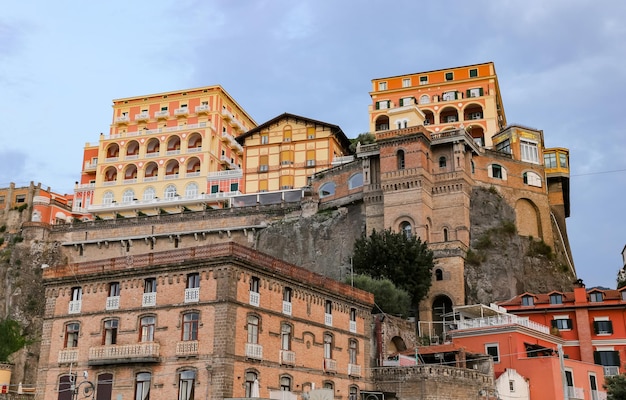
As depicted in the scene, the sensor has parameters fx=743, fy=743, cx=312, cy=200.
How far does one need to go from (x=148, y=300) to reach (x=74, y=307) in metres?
5.30

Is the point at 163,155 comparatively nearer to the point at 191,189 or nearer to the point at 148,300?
the point at 191,189

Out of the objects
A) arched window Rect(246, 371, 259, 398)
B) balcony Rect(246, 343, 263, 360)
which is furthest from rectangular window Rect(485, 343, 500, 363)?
arched window Rect(246, 371, 259, 398)

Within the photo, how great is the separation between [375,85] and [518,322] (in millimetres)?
51568

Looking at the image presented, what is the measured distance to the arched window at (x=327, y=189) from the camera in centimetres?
7994

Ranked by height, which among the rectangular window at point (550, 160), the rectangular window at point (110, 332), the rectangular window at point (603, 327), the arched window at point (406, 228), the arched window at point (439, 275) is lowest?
the rectangular window at point (110, 332)

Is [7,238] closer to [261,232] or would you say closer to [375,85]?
[261,232]

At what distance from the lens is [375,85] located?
96688 mm

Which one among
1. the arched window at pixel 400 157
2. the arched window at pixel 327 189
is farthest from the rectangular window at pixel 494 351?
the arched window at pixel 327 189

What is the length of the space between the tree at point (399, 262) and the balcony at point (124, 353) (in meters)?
26.2

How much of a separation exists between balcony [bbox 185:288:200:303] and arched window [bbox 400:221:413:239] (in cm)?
3329

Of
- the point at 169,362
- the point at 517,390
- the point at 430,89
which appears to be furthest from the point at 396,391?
the point at 430,89

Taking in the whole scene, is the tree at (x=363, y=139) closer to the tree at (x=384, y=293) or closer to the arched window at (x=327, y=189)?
Result: the arched window at (x=327, y=189)

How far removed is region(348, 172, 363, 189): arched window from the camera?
76331 millimetres

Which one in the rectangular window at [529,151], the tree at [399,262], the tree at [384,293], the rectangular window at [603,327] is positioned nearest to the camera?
the tree at [384,293]
